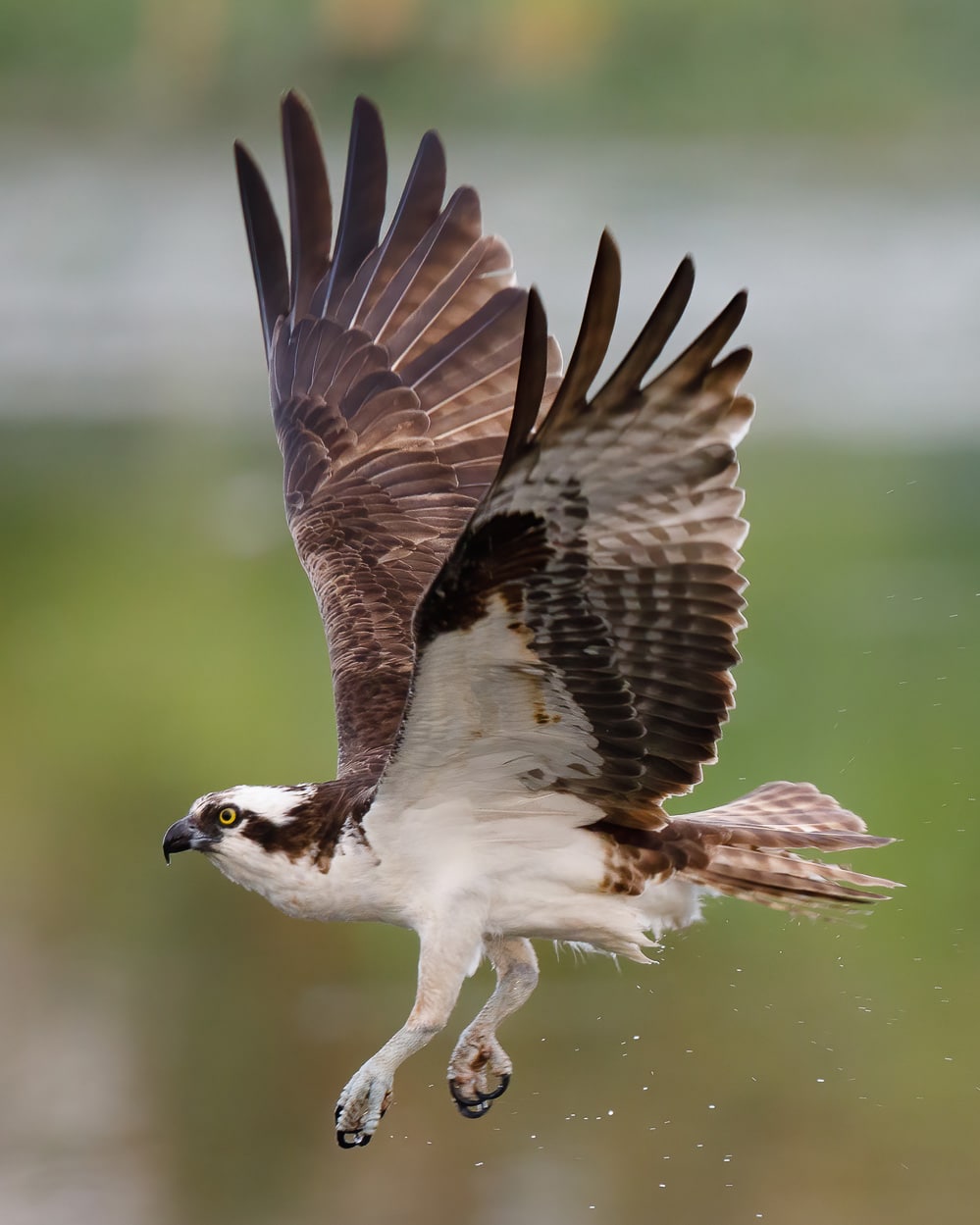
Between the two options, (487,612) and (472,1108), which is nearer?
(487,612)

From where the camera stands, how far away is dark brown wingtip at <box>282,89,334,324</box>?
824 cm

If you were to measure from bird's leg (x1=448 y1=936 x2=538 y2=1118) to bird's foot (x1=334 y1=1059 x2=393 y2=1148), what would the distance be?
492 millimetres

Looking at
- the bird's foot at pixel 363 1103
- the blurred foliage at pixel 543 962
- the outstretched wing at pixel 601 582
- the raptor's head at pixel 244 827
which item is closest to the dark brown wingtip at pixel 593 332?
the outstretched wing at pixel 601 582

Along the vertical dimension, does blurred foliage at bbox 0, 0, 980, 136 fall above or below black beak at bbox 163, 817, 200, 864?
above

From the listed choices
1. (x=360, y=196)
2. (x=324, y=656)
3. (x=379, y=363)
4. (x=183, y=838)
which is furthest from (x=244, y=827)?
(x=324, y=656)

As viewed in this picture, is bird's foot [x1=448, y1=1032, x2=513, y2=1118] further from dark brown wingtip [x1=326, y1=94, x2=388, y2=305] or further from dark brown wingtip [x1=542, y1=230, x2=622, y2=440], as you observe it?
dark brown wingtip [x1=326, y1=94, x2=388, y2=305]

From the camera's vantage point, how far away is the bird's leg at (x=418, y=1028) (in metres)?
6.67

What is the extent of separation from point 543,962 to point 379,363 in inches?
139

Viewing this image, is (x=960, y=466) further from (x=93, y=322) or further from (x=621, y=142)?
(x=93, y=322)

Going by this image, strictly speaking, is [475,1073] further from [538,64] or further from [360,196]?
[538,64]

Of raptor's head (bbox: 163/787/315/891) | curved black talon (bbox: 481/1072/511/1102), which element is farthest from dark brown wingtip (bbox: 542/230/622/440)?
curved black talon (bbox: 481/1072/511/1102)

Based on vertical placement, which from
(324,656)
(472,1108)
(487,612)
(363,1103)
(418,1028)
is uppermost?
(487,612)

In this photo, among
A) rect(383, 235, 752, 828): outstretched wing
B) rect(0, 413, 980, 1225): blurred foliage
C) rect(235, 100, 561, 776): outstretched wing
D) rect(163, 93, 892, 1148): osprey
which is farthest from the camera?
rect(0, 413, 980, 1225): blurred foliage

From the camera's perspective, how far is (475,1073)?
7.17 meters
